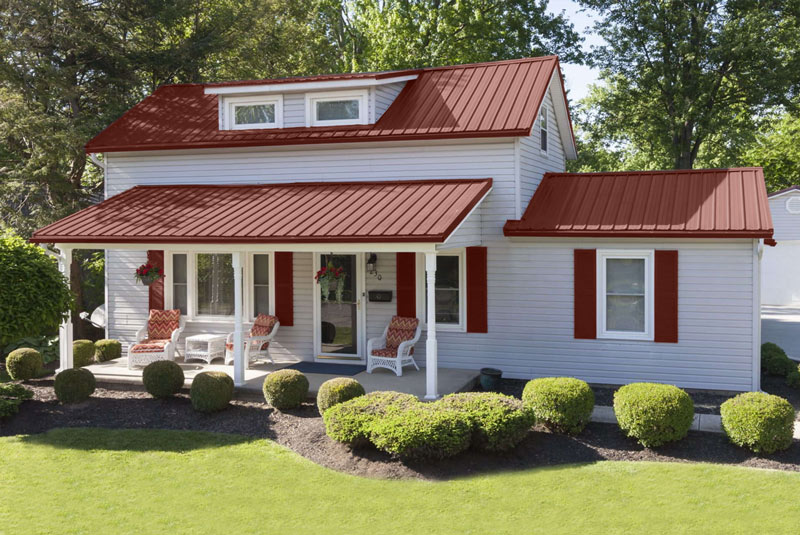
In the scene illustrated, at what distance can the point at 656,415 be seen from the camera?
9.38 metres

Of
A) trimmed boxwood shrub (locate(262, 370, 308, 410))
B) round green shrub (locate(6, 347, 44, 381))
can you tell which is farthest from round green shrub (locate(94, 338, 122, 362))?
trimmed boxwood shrub (locate(262, 370, 308, 410))

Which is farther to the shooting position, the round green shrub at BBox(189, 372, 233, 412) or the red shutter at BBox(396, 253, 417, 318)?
the red shutter at BBox(396, 253, 417, 318)

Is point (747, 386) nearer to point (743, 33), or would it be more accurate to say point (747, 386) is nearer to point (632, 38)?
point (743, 33)

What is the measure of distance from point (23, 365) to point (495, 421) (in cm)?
938

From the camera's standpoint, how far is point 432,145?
1413cm

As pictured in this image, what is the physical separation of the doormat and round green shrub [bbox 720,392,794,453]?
647cm

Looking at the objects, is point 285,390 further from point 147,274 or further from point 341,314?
point 147,274

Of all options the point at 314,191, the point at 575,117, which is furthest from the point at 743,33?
the point at 314,191

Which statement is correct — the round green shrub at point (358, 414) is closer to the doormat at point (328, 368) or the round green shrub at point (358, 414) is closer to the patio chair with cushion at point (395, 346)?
the patio chair with cushion at point (395, 346)

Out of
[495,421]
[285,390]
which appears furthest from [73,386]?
[495,421]

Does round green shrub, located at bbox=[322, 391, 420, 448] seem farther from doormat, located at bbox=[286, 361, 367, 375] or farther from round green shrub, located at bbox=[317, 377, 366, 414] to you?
doormat, located at bbox=[286, 361, 367, 375]

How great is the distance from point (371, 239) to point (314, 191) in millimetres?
3220

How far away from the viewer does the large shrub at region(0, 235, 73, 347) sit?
11.7 metres

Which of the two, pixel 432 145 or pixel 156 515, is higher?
pixel 432 145
